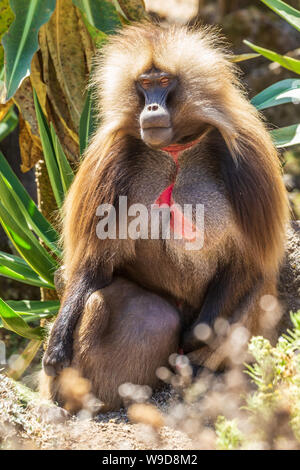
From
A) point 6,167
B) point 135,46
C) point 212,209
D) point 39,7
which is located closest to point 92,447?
point 212,209

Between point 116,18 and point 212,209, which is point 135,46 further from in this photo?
point 116,18

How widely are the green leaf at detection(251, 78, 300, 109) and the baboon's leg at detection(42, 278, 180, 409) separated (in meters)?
1.60

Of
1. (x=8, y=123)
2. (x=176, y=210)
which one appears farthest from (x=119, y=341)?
(x=8, y=123)

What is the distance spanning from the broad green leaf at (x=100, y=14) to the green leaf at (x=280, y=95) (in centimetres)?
104

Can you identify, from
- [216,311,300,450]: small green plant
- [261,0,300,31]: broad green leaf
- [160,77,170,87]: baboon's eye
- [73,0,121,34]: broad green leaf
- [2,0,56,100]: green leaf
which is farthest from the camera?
[73,0,121,34]: broad green leaf

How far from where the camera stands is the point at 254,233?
3.33 meters

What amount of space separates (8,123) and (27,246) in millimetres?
2163

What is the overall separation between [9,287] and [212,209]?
3.39 metres

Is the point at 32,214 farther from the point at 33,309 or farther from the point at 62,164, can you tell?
the point at 33,309

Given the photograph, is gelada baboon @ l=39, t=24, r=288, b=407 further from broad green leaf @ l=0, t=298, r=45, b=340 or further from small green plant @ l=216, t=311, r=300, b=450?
small green plant @ l=216, t=311, r=300, b=450

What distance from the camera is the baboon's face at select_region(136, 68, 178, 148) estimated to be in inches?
120

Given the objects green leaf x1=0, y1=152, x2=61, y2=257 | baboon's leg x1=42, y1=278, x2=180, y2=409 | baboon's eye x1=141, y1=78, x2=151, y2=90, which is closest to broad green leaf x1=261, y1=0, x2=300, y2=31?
baboon's eye x1=141, y1=78, x2=151, y2=90

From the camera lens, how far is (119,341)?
340 cm

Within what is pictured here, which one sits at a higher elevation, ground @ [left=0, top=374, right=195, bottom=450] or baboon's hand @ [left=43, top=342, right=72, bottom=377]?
baboon's hand @ [left=43, top=342, right=72, bottom=377]
